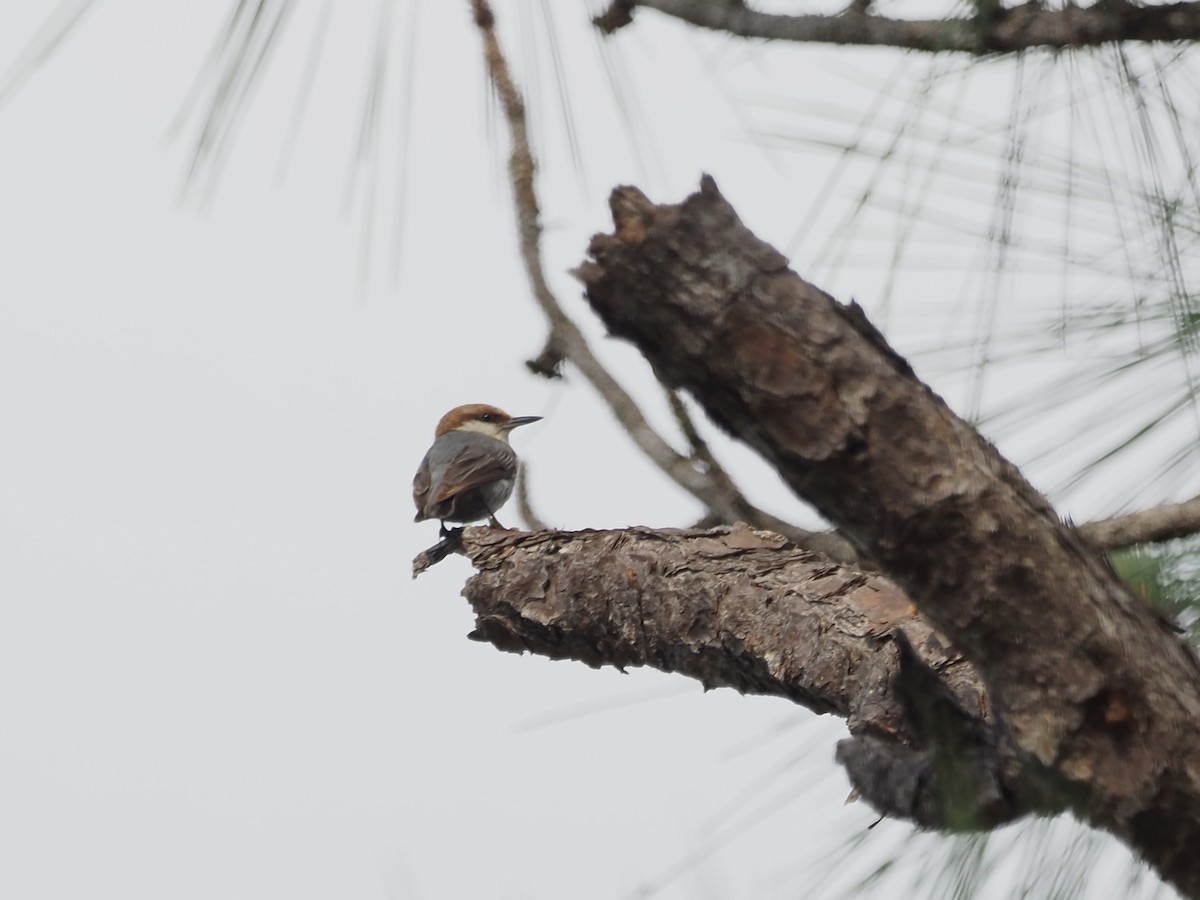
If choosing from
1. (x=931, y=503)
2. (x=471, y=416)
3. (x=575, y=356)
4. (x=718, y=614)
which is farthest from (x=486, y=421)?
(x=931, y=503)

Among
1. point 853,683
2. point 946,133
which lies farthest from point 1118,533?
point 946,133

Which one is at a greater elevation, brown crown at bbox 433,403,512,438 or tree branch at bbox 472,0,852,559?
brown crown at bbox 433,403,512,438

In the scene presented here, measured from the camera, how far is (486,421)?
261 inches

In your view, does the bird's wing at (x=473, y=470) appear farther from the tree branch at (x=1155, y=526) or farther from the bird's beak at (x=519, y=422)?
the tree branch at (x=1155, y=526)

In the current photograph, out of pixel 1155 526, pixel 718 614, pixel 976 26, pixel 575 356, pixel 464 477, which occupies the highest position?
pixel 464 477

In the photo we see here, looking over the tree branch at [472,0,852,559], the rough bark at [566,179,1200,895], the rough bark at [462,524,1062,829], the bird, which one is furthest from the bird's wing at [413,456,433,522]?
the rough bark at [566,179,1200,895]

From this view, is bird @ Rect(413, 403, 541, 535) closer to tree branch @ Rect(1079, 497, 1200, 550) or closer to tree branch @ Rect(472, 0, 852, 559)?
tree branch @ Rect(472, 0, 852, 559)

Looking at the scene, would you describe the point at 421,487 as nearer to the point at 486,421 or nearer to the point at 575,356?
the point at 486,421

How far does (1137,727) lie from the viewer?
86 cm

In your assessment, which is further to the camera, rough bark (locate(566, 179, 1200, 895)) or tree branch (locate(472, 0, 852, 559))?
tree branch (locate(472, 0, 852, 559))

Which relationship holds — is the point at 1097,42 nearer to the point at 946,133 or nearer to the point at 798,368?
the point at 946,133

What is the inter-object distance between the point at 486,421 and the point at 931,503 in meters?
5.86

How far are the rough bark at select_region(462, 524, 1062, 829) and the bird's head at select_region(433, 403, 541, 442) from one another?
3.95 metres

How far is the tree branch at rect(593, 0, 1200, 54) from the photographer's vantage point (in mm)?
1374
